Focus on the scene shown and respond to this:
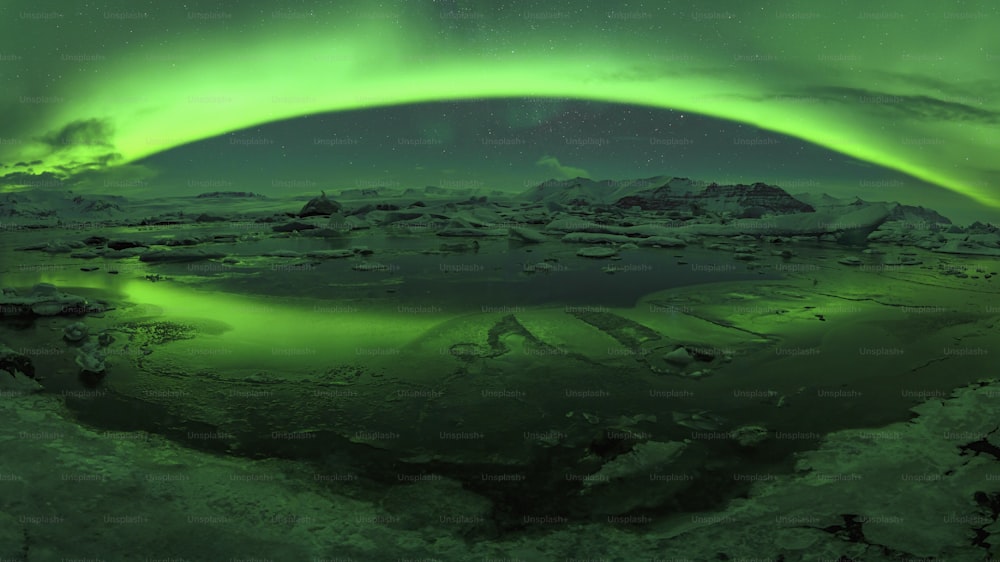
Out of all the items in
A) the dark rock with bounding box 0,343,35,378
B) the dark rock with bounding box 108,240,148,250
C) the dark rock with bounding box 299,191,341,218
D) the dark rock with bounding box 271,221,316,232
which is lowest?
the dark rock with bounding box 0,343,35,378

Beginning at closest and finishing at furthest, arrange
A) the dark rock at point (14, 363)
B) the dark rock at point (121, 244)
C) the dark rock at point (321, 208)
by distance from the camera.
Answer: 1. the dark rock at point (14, 363)
2. the dark rock at point (121, 244)
3. the dark rock at point (321, 208)

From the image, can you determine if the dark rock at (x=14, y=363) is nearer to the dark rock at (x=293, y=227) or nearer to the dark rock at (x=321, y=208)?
the dark rock at (x=293, y=227)

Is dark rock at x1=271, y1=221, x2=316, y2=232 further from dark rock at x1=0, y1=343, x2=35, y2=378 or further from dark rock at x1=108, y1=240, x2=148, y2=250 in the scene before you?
dark rock at x1=0, y1=343, x2=35, y2=378

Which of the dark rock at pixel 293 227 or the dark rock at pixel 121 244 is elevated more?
the dark rock at pixel 293 227

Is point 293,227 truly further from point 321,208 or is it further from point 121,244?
point 121,244

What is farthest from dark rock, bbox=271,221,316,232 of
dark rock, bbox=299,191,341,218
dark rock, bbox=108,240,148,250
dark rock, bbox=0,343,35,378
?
dark rock, bbox=0,343,35,378

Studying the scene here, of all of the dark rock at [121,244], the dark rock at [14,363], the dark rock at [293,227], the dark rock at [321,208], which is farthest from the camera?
the dark rock at [321,208]

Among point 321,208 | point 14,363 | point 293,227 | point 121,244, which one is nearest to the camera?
point 14,363

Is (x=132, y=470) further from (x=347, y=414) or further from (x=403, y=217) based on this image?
(x=403, y=217)

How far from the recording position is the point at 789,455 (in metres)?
4.01

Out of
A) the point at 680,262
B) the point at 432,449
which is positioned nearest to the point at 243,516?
the point at 432,449

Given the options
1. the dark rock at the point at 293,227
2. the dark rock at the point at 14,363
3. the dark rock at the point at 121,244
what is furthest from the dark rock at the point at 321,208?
the dark rock at the point at 14,363

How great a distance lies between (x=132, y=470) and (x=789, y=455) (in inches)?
195

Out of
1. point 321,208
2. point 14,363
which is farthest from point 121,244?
point 321,208
